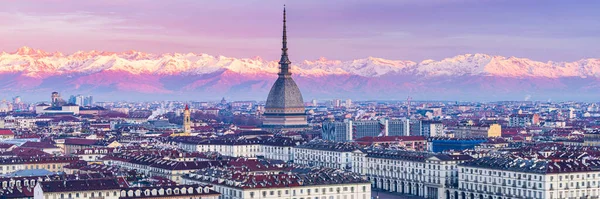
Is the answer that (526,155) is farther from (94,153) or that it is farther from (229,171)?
(94,153)

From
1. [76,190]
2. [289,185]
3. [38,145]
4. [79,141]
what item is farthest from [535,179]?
[79,141]

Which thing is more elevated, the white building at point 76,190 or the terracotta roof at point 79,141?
the terracotta roof at point 79,141

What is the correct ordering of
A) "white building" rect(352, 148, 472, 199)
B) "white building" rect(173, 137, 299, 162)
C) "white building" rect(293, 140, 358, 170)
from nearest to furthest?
"white building" rect(352, 148, 472, 199)
"white building" rect(293, 140, 358, 170)
"white building" rect(173, 137, 299, 162)

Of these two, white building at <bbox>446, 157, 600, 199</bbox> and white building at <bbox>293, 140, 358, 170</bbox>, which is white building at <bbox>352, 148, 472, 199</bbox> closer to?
white building at <bbox>293, 140, 358, 170</bbox>

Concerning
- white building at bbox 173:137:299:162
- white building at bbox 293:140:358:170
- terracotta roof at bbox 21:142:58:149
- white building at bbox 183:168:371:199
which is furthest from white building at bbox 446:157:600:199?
terracotta roof at bbox 21:142:58:149

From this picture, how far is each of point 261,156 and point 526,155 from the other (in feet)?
156

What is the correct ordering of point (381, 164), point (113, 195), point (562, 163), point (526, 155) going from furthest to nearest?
point (381, 164) < point (526, 155) < point (562, 163) < point (113, 195)

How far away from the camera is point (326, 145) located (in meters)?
139

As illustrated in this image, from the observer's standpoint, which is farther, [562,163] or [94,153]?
[94,153]

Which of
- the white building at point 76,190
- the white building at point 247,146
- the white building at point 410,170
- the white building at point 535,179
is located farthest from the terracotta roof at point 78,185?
the white building at point 247,146

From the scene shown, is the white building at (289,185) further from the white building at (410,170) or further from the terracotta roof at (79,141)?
the terracotta roof at (79,141)

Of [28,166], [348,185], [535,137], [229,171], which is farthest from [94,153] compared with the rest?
[535,137]

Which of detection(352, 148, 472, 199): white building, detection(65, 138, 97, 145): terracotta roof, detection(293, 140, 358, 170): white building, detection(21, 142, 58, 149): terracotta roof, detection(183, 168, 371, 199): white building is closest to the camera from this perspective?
detection(183, 168, 371, 199): white building

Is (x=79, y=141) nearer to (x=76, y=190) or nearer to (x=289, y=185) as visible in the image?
(x=289, y=185)
